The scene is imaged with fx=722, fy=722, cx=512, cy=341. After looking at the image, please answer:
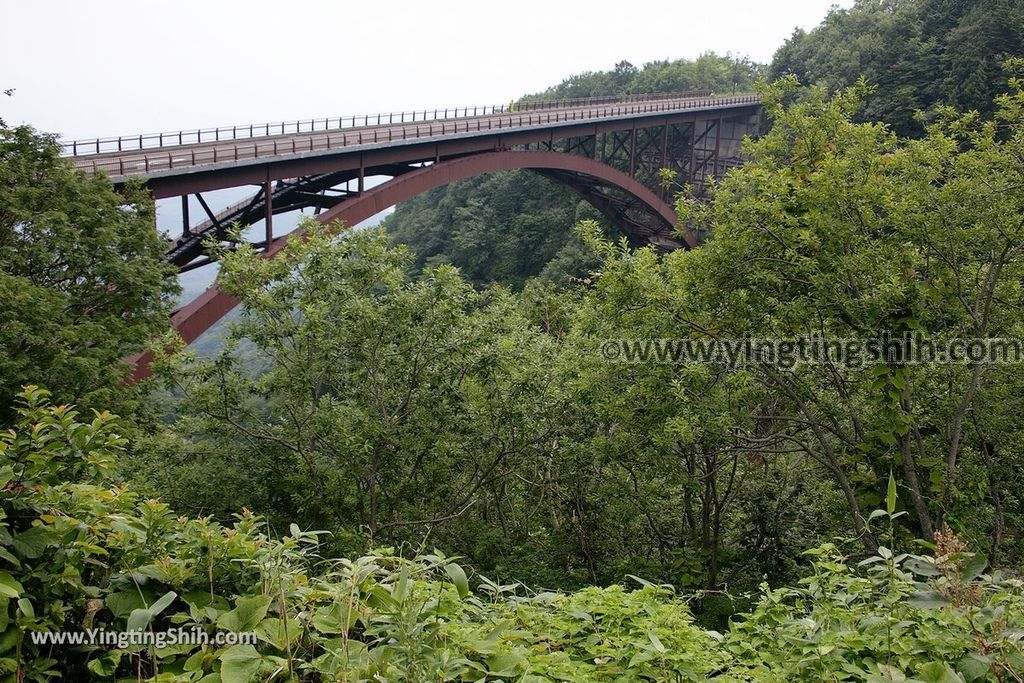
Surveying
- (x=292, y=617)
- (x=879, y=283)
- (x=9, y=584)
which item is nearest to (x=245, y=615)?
(x=292, y=617)

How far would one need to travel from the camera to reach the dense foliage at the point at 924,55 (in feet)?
132

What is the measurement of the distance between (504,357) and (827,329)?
14.4ft

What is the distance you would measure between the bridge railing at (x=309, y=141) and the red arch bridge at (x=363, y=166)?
57 mm

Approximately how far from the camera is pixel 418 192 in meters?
28.4

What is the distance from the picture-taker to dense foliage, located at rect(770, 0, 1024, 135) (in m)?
40.3

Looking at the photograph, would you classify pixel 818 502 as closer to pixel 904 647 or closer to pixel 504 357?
pixel 504 357

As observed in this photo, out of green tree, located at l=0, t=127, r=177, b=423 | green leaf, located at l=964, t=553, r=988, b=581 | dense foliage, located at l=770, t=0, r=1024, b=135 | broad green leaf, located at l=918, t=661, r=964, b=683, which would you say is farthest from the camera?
dense foliage, located at l=770, t=0, r=1024, b=135

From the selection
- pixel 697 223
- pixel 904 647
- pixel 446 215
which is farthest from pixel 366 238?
pixel 446 215

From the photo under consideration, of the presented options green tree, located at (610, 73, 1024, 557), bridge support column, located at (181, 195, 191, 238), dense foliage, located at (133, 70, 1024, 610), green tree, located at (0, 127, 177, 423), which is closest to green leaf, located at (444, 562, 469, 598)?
dense foliage, located at (133, 70, 1024, 610)

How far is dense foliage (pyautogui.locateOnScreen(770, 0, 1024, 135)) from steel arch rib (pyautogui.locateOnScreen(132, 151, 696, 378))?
15042 millimetres

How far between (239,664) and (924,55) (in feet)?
176

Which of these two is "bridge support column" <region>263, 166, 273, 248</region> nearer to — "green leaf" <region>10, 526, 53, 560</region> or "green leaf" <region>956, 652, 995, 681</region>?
"green leaf" <region>10, 526, 53, 560</region>

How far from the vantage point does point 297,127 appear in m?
27.3

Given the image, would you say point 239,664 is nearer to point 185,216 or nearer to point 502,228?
point 185,216
